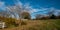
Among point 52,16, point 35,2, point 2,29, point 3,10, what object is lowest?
point 2,29

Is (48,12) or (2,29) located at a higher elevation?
(48,12)

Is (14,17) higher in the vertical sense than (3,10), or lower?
lower

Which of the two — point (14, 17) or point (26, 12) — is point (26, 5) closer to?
point (26, 12)

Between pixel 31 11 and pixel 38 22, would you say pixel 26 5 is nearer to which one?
pixel 31 11

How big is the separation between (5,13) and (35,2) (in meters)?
0.57

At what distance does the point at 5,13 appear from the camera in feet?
6.59

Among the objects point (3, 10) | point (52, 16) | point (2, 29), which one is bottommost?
point (2, 29)

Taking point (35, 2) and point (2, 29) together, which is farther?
point (35, 2)

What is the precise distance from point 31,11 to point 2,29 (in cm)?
60

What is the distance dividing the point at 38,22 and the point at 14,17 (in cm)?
43

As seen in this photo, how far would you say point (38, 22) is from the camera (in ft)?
6.60

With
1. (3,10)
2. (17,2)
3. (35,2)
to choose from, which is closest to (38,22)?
(35,2)

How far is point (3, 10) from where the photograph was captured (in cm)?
202

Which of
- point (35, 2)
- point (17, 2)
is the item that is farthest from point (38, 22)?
point (17, 2)
